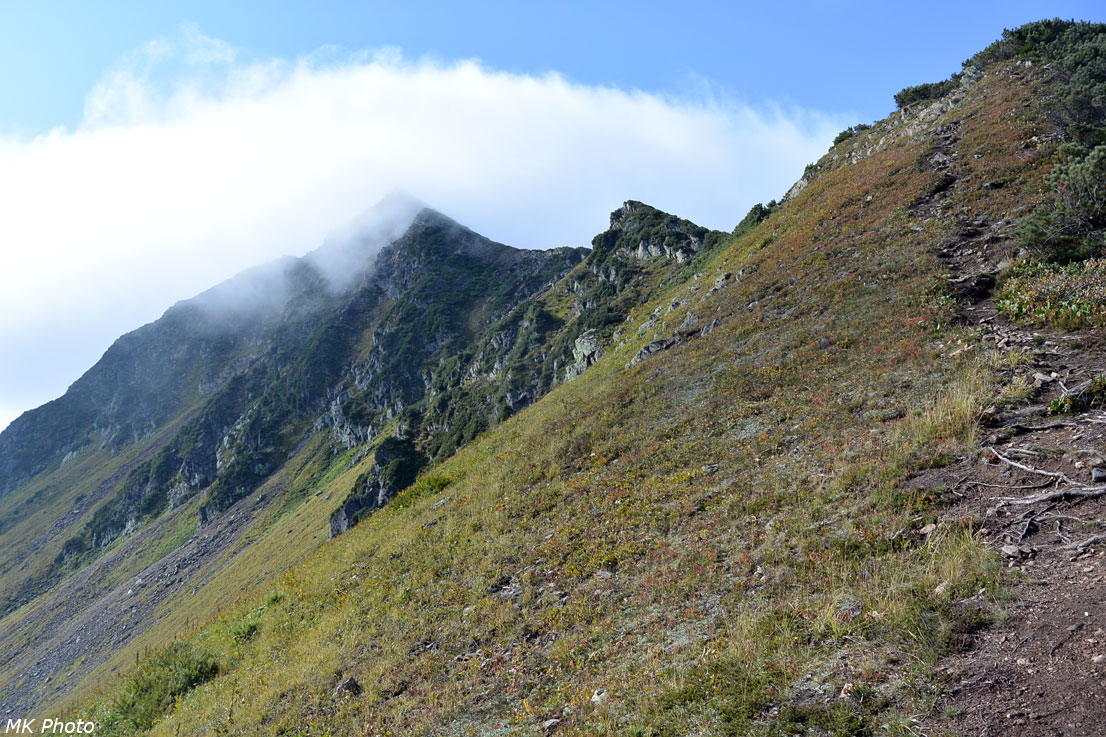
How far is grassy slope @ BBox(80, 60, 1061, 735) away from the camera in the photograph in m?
7.42

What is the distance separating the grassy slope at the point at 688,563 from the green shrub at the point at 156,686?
→ 86 cm

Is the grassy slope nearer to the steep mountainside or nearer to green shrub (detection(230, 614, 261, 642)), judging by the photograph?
the steep mountainside

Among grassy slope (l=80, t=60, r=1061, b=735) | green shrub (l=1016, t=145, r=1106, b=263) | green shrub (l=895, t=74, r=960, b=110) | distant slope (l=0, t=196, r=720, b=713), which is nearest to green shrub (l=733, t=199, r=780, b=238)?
distant slope (l=0, t=196, r=720, b=713)

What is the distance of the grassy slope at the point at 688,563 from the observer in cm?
742

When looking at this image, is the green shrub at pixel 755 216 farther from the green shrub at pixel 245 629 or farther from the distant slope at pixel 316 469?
the green shrub at pixel 245 629

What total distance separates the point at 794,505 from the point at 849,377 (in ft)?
25.5

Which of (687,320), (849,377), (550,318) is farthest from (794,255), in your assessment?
(550,318)

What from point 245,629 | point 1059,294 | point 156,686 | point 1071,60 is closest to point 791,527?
point 1059,294

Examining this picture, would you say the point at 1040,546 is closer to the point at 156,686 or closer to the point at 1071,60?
the point at 156,686

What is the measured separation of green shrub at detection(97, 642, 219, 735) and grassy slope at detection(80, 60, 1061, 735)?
86 centimetres

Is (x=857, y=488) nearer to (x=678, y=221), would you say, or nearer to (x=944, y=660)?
(x=944, y=660)

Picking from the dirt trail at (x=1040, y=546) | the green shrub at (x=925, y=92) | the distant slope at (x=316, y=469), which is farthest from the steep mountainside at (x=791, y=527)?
the distant slope at (x=316, y=469)

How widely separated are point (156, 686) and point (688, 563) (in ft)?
55.4

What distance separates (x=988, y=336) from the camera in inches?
610
